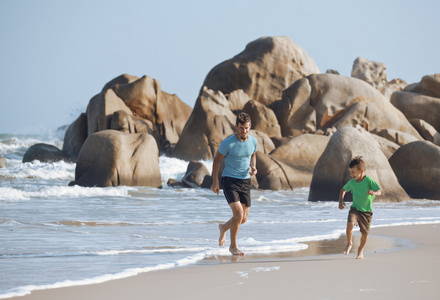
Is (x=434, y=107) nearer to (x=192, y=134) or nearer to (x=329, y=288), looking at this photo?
(x=192, y=134)

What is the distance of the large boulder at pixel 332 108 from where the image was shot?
31.8 metres

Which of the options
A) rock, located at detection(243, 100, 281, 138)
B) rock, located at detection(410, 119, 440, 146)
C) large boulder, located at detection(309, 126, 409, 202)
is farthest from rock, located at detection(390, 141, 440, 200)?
rock, located at detection(410, 119, 440, 146)

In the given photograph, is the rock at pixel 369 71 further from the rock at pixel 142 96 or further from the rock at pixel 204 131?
the rock at pixel 204 131

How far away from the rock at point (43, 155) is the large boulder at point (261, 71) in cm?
907

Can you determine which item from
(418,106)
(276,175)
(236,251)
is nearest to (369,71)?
(418,106)

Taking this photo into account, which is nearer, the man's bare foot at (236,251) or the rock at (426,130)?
the man's bare foot at (236,251)

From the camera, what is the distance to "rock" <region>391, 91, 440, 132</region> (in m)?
35.7

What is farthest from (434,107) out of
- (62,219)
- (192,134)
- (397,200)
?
(62,219)

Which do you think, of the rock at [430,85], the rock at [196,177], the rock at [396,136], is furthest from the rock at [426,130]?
the rock at [196,177]

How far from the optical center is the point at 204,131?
28188 mm

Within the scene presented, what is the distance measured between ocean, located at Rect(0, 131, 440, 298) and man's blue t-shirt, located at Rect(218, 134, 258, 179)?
2.81 feet

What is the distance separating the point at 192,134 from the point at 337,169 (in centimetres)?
1388

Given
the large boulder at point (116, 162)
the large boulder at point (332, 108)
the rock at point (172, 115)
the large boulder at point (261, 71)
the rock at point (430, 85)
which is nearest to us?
the large boulder at point (116, 162)

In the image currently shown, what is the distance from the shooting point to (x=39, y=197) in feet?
50.8
